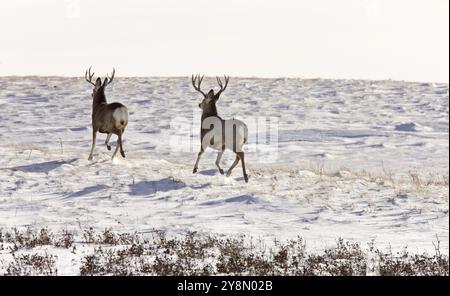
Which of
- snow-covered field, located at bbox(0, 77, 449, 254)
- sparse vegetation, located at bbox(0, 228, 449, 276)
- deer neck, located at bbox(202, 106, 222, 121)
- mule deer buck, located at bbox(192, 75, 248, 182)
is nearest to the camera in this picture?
sparse vegetation, located at bbox(0, 228, 449, 276)

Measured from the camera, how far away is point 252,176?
1667cm

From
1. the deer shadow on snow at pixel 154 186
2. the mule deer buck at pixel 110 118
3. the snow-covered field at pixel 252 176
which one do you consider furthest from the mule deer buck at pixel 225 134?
the mule deer buck at pixel 110 118

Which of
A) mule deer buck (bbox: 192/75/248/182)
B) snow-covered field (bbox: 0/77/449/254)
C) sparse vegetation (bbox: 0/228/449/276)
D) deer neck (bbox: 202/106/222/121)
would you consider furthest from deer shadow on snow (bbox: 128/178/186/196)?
sparse vegetation (bbox: 0/228/449/276)

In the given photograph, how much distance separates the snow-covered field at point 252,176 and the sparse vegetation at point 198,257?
845 mm

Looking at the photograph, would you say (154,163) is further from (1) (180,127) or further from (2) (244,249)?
(1) (180,127)

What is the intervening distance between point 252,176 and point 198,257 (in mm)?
7121

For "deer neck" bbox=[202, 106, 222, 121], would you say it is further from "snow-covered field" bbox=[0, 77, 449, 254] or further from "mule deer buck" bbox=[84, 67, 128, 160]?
"mule deer buck" bbox=[84, 67, 128, 160]

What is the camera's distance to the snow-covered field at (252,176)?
1247 cm

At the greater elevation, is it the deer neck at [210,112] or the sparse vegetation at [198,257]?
the deer neck at [210,112]

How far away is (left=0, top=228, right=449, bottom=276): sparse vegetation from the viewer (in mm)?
8906

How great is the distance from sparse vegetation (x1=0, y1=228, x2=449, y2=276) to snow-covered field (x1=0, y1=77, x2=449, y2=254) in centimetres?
85

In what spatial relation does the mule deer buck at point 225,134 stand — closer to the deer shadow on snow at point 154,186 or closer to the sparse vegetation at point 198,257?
the deer shadow on snow at point 154,186

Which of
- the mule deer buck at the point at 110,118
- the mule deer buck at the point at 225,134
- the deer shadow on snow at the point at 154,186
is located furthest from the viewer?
the mule deer buck at the point at 110,118
